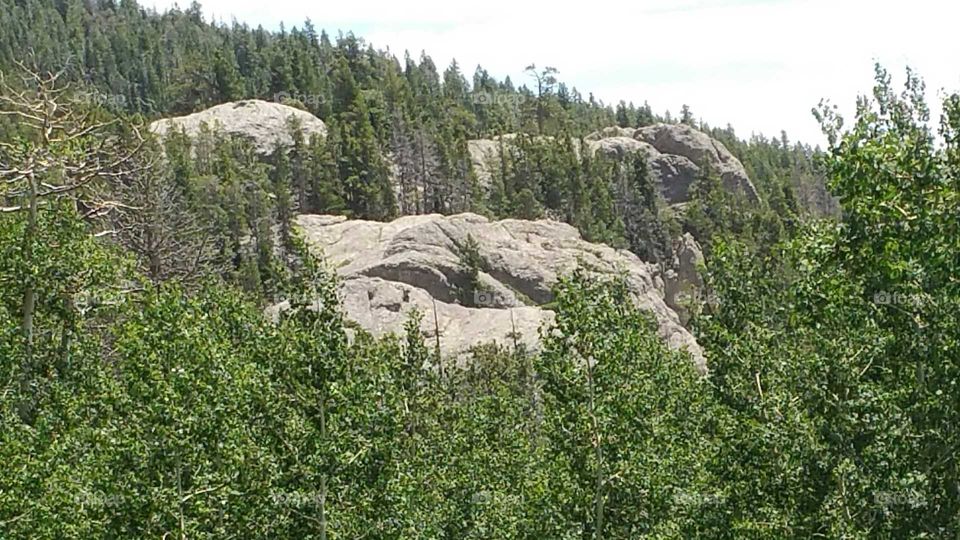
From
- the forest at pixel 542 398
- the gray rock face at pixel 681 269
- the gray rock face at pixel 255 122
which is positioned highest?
the gray rock face at pixel 255 122

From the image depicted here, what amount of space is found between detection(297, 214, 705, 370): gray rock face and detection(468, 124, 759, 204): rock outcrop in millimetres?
42993

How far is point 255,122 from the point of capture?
119875 mm

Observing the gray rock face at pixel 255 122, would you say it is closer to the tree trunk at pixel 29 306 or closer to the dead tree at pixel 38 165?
the dead tree at pixel 38 165

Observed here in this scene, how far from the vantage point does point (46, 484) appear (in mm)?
16469

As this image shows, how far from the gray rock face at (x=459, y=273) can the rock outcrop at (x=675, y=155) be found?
141 ft

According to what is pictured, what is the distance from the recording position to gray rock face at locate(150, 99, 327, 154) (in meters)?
116

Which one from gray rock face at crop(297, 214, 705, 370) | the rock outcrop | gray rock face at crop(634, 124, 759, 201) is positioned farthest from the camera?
gray rock face at crop(634, 124, 759, 201)

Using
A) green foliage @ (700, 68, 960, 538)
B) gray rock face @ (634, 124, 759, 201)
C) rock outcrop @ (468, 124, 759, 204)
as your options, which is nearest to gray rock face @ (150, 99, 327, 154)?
rock outcrop @ (468, 124, 759, 204)

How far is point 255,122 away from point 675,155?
58.2 m

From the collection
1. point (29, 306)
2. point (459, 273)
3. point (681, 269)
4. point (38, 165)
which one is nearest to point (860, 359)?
point (29, 306)

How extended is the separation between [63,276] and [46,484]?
5527 mm

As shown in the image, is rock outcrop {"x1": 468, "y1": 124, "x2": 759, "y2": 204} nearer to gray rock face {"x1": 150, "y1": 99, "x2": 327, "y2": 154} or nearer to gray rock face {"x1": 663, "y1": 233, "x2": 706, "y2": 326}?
gray rock face {"x1": 150, "y1": 99, "x2": 327, "y2": 154}

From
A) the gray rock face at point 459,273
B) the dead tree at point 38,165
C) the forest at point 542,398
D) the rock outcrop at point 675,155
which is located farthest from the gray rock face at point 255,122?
the forest at point 542,398

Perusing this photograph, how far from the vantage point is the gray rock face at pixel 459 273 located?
6612cm
